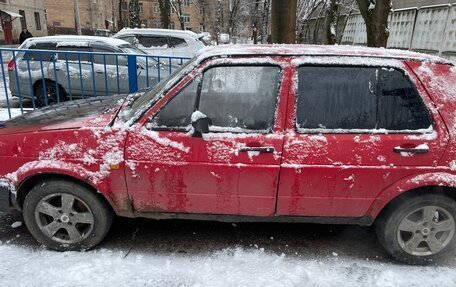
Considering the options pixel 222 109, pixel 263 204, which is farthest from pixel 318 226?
pixel 222 109

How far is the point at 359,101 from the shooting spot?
2803 mm

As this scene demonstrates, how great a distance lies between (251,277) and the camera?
111 inches

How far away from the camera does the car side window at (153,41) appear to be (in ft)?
39.0

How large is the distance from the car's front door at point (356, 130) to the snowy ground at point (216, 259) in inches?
26.3

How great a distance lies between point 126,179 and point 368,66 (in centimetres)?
218

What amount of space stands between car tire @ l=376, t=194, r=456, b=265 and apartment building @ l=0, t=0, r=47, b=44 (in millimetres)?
37761

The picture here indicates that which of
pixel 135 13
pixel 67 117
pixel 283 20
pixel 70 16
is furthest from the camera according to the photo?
pixel 70 16

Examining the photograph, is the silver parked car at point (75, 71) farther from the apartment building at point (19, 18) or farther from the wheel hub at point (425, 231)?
the apartment building at point (19, 18)

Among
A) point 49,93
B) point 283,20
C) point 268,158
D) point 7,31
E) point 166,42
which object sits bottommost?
point 49,93

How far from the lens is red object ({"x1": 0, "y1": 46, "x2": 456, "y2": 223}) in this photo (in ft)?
9.05

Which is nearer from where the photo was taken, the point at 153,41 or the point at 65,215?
the point at 65,215

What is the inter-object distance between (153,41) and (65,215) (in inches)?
391

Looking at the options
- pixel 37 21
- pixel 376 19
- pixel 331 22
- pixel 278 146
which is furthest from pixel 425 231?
pixel 37 21

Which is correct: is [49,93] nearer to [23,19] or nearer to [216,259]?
[216,259]
